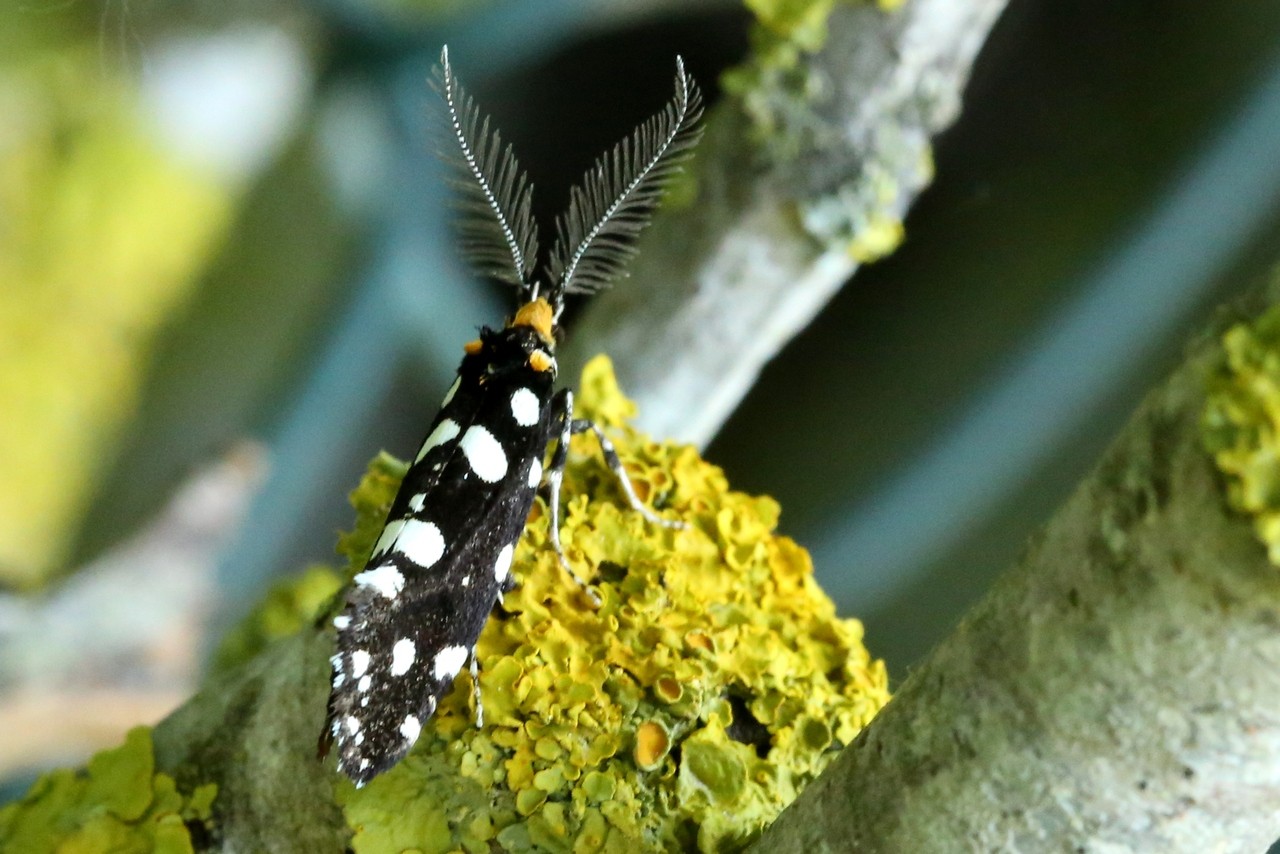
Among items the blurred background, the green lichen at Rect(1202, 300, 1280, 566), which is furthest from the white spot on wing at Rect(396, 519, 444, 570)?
the blurred background

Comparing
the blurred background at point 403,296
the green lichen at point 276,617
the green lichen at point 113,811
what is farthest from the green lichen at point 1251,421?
the green lichen at point 276,617

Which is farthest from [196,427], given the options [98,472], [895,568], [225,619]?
[895,568]

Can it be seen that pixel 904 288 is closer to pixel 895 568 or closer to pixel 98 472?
pixel 895 568

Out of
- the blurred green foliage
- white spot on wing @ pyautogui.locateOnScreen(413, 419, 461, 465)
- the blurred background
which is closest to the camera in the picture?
white spot on wing @ pyautogui.locateOnScreen(413, 419, 461, 465)

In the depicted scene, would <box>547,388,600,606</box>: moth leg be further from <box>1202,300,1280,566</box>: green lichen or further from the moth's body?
<box>1202,300,1280,566</box>: green lichen

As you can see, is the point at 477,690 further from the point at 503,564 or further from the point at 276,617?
the point at 276,617

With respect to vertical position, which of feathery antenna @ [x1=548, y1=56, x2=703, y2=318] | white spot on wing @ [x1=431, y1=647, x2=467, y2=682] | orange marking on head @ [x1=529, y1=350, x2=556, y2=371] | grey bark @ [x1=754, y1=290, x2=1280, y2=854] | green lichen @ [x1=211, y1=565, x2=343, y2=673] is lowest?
grey bark @ [x1=754, y1=290, x2=1280, y2=854]

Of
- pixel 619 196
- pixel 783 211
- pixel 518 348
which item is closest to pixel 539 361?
pixel 518 348
